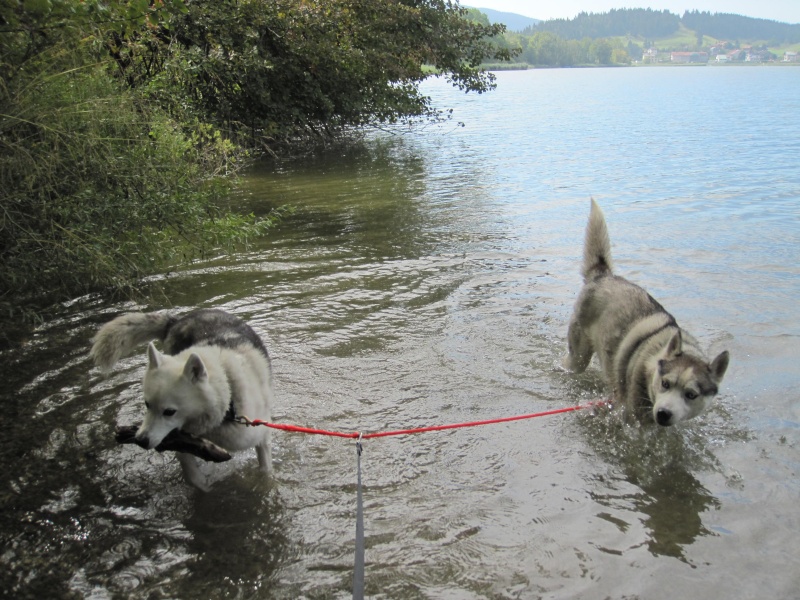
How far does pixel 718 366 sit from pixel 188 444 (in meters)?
3.80

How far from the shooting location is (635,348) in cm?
593

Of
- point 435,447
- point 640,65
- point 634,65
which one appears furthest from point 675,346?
point 640,65

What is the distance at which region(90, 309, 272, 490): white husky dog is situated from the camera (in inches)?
167

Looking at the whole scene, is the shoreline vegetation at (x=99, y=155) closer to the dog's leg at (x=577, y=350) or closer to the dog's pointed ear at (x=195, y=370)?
the dog's pointed ear at (x=195, y=370)

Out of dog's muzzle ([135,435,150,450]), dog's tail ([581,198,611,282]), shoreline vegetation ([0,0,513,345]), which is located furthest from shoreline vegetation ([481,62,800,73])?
dog's muzzle ([135,435,150,450])

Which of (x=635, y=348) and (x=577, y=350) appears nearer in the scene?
(x=635, y=348)

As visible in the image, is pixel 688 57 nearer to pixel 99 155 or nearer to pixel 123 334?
pixel 99 155

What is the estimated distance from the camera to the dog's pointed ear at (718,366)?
5090 mm

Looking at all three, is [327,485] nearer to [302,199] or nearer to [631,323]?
[631,323]

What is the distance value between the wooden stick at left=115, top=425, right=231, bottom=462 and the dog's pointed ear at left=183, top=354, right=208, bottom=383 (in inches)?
14.6

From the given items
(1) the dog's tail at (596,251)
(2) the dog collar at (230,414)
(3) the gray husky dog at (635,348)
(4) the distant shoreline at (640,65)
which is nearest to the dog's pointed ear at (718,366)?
(3) the gray husky dog at (635,348)

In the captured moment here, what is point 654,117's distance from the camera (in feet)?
116

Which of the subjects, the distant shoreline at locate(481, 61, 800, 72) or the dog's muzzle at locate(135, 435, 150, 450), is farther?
the distant shoreline at locate(481, 61, 800, 72)

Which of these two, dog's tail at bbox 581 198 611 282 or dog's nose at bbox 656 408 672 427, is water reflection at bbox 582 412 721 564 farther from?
dog's tail at bbox 581 198 611 282
